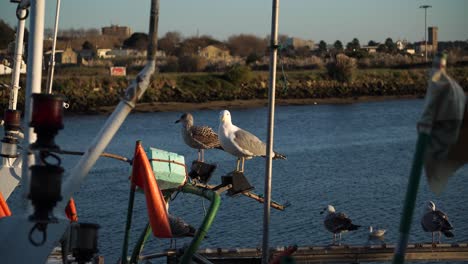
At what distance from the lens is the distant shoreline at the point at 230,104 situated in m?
55.4

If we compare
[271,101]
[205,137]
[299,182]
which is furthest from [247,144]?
[299,182]

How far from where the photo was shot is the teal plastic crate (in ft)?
28.5

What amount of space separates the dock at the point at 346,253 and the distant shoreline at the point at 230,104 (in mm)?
41477

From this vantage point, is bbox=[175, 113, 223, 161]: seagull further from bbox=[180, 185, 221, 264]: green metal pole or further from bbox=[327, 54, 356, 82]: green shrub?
bbox=[327, 54, 356, 82]: green shrub

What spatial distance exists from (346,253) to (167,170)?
12.3ft

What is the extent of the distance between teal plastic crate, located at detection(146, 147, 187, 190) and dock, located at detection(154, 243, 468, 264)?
2569mm

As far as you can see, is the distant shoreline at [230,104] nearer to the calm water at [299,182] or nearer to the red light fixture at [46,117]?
the calm water at [299,182]

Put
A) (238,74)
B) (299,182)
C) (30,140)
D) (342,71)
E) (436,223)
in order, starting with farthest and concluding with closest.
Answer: (342,71) → (238,74) → (299,182) → (436,223) → (30,140)

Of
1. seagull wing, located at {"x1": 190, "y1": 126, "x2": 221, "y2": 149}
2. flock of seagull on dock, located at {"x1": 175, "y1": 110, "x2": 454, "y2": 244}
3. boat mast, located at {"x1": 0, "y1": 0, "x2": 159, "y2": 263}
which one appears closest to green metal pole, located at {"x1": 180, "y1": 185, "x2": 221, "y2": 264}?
boat mast, located at {"x1": 0, "y1": 0, "x2": 159, "y2": 263}

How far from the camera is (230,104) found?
60.5 m

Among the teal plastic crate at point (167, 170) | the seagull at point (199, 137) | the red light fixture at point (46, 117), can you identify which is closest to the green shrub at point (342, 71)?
the seagull at point (199, 137)

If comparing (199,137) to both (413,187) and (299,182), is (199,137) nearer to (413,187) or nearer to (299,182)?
(413,187)

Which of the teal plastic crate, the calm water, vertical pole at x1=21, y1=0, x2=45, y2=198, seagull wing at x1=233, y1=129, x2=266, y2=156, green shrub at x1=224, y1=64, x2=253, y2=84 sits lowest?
the calm water

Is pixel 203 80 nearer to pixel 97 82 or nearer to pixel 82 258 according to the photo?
pixel 97 82
